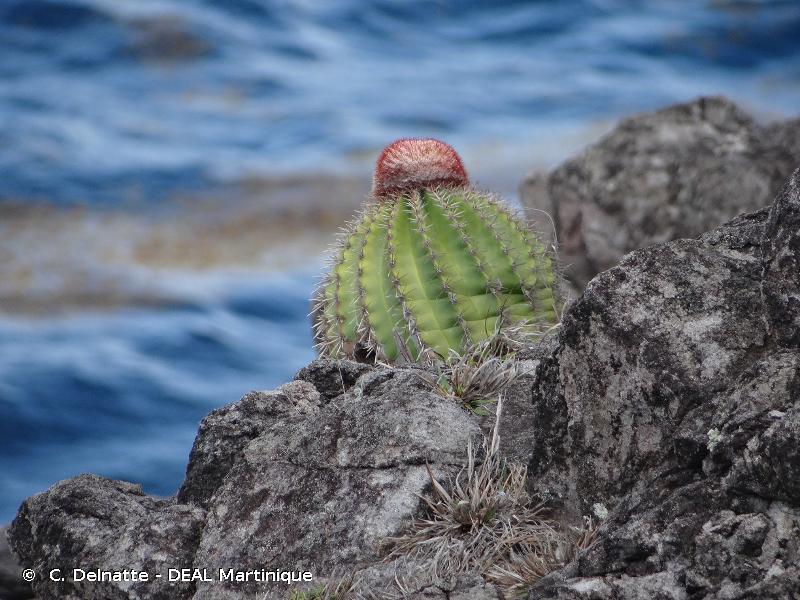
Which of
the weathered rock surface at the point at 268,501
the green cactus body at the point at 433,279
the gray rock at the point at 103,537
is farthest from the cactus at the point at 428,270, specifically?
the gray rock at the point at 103,537

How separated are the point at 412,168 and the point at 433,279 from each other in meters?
0.61

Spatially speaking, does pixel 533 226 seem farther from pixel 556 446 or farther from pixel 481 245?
pixel 556 446

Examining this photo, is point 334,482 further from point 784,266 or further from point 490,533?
point 784,266

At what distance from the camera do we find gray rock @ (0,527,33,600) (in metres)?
5.07

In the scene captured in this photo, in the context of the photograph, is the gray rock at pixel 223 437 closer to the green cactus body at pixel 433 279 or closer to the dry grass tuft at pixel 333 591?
the dry grass tuft at pixel 333 591

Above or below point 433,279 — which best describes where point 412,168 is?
above

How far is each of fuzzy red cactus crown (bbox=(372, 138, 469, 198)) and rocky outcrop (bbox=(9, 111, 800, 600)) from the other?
4.98ft

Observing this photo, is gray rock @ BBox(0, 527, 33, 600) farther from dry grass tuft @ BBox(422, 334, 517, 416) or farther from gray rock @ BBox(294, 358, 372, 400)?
dry grass tuft @ BBox(422, 334, 517, 416)

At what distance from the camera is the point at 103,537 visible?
14.9 ft

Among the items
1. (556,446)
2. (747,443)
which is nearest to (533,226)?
(556,446)

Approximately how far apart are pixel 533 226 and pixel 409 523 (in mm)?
2734

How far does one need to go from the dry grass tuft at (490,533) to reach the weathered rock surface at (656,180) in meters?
6.72

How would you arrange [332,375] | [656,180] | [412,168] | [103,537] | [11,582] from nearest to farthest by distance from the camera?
[103,537] < [11,582] < [332,375] < [412,168] < [656,180]

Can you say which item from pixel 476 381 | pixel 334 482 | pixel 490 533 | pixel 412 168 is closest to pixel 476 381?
pixel 476 381
